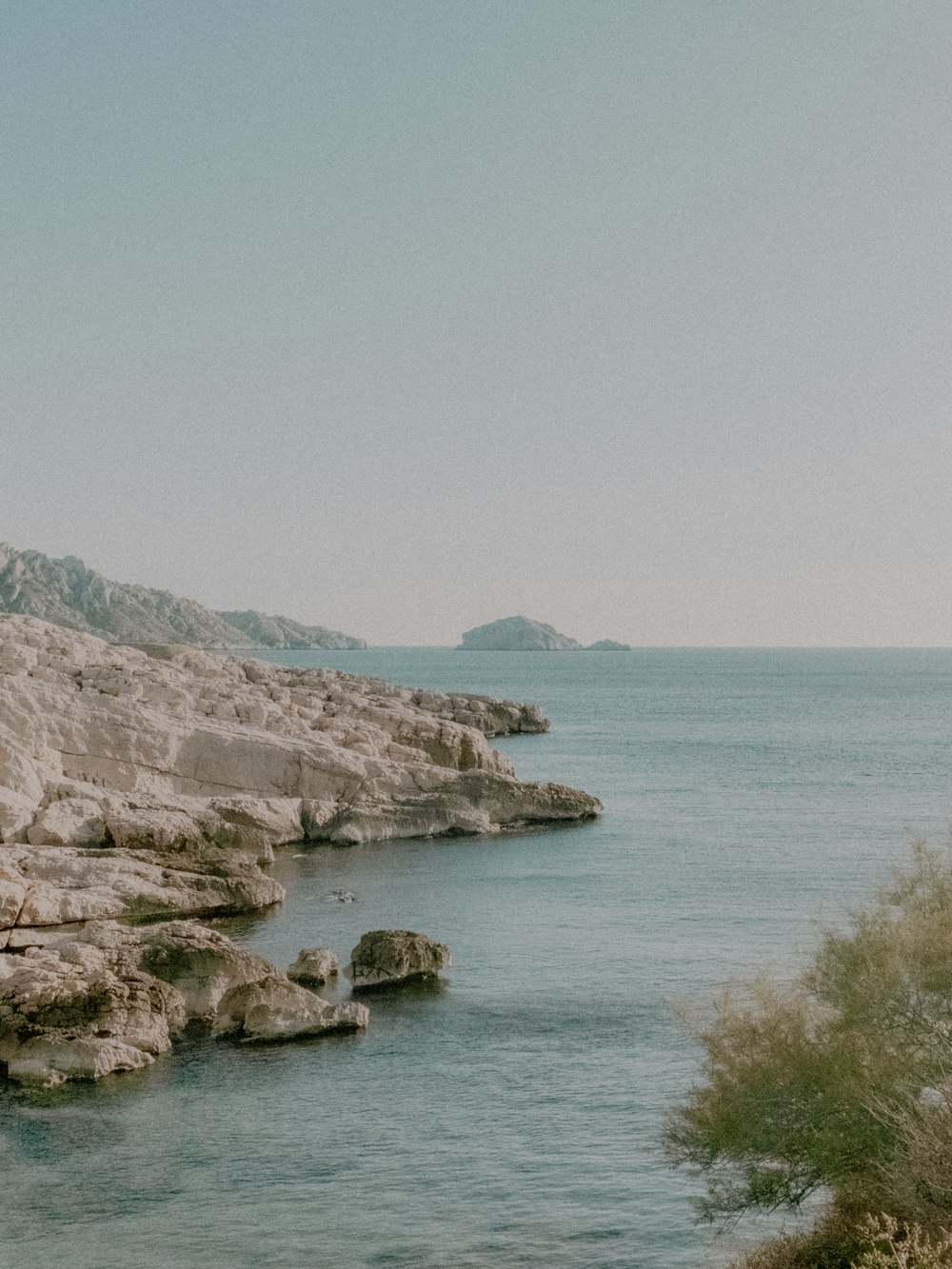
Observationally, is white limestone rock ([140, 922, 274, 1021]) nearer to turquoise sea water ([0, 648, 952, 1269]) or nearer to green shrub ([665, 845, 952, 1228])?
turquoise sea water ([0, 648, 952, 1269])

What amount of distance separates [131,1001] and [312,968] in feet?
21.4

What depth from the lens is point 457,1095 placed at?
88.5 feet

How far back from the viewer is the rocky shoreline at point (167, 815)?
29.4 meters

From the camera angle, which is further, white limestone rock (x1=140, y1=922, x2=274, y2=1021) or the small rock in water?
the small rock in water

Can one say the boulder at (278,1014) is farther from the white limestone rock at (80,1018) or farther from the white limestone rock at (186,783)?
the white limestone rock at (186,783)

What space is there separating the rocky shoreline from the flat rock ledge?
5 cm

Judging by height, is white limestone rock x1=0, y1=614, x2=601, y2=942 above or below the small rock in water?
above

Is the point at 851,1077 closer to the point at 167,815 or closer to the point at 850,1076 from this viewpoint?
the point at 850,1076

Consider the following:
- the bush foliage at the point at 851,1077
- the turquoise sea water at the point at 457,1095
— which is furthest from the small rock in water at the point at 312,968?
the bush foliage at the point at 851,1077

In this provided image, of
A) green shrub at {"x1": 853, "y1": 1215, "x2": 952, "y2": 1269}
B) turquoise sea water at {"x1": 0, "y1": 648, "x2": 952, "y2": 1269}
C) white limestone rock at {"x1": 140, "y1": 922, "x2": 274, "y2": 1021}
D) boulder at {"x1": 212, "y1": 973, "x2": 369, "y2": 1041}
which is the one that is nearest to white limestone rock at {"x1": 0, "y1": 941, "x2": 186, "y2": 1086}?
turquoise sea water at {"x1": 0, "y1": 648, "x2": 952, "y2": 1269}

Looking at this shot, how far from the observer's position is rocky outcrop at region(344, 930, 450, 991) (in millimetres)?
35031

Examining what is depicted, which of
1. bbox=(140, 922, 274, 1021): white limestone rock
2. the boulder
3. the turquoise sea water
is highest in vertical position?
bbox=(140, 922, 274, 1021): white limestone rock

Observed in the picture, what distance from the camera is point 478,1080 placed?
27.9 meters

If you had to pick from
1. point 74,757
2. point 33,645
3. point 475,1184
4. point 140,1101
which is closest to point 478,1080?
point 475,1184
